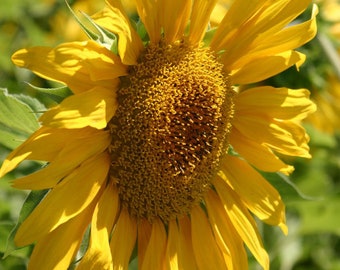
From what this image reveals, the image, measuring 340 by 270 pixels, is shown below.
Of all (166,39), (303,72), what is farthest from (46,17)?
(166,39)

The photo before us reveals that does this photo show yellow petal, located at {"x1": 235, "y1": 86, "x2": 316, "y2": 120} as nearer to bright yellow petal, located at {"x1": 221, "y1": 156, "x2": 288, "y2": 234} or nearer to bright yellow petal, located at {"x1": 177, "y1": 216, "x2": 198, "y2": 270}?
bright yellow petal, located at {"x1": 221, "y1": 156, "x2": 288, "y2": 234}

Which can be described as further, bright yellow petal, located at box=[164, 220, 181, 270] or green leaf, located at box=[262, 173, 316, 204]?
green leaf, located at box=[262, 173, 316, 204]

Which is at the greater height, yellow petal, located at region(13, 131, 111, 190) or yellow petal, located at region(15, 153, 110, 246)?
yellow petal, located at region(13, 131, 111, 190)

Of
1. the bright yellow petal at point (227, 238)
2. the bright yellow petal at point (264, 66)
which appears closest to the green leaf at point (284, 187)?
the bright yellow petal at point (227, 238)

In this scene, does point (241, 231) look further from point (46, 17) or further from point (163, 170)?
point (46, 17)

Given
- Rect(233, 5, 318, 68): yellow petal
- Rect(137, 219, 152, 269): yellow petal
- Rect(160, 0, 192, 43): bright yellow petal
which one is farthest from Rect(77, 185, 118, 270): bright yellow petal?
Rect(233, 5, 318, 68): yellow petal

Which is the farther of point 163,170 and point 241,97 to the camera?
point 241,97

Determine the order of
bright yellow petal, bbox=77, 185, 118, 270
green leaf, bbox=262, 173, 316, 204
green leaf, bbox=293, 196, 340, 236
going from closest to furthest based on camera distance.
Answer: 1. bright yellow petal, bbox=77, 185, 118, 270
2. green leaf, bbox=262, 173, 316, 204
3. green leaf, bbox=293, 196, 340, 236
